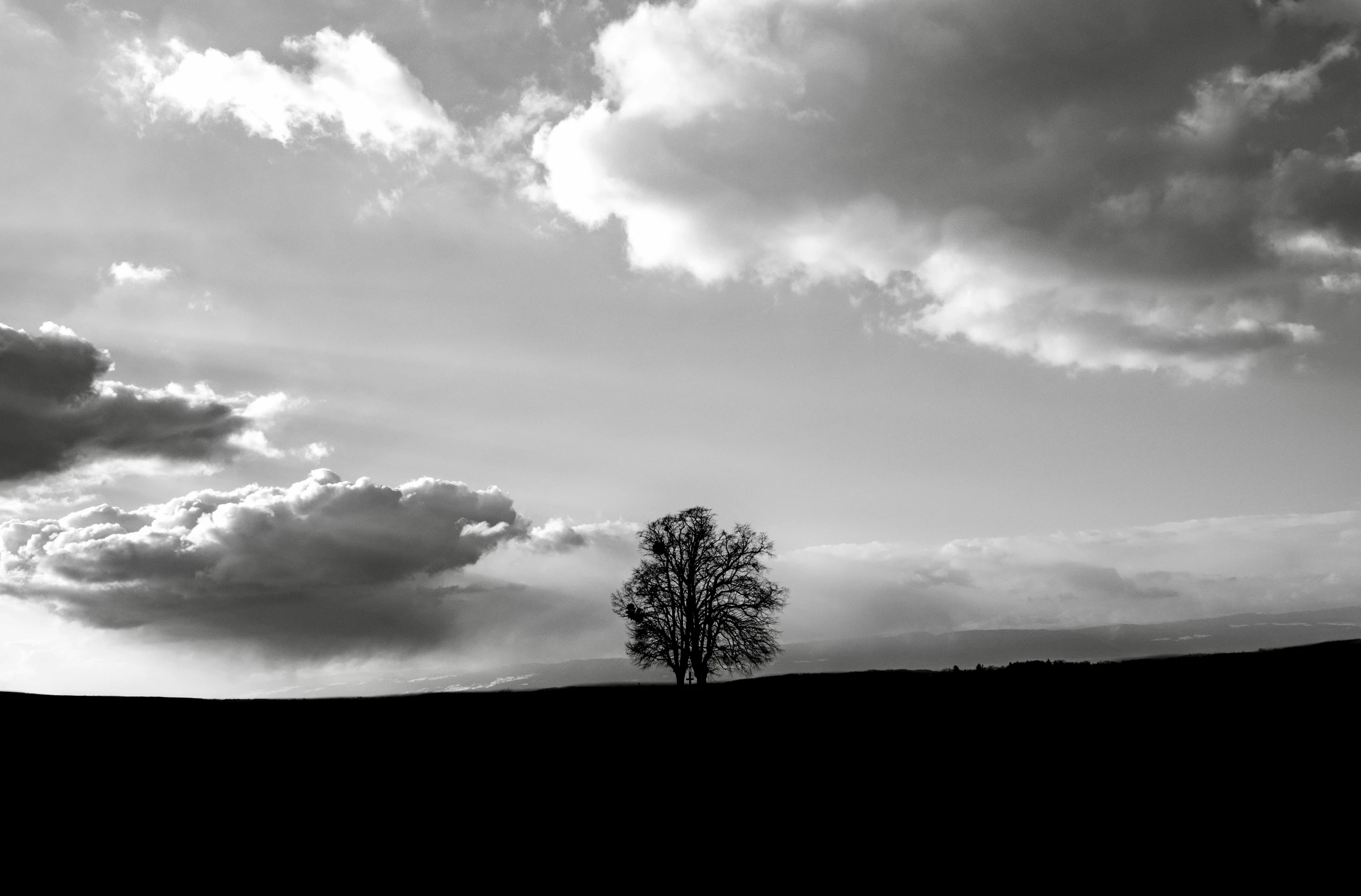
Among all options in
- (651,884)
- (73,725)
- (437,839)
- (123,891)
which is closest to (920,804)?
(651,884)

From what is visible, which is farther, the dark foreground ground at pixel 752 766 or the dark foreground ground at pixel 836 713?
the dark foreground ground at pixel 836 713

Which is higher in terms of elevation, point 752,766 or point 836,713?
point 836,713

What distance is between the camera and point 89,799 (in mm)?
13516

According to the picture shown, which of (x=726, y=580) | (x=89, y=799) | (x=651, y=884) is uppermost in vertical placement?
(x=726, y=580)

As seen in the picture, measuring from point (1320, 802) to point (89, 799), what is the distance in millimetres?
18126

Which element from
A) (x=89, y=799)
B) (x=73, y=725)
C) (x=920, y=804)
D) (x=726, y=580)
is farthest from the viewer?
(x=726, y=580)

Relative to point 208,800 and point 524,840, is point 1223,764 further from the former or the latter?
point 208,800

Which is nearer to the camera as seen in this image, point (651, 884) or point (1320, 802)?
point (651, 884)

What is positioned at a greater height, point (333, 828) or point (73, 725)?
point (73, 725)

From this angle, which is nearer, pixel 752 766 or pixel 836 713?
pixel 752 766

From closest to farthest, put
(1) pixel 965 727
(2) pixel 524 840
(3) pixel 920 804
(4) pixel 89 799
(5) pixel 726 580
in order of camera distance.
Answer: (2) pixel 524 840, (3) pixel 920 804, (4) pixel 89 799, (1) pixel 965 727, (5) pixel 726 580

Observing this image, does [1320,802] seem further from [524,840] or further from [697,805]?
[524,840]

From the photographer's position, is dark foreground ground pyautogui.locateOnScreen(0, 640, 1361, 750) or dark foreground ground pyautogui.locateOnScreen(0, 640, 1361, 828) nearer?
dark foreground ground pyautogui.locateOnScreen(0, 640, 1361, 828)

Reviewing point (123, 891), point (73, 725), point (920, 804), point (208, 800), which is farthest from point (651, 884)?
point (73, 725)
